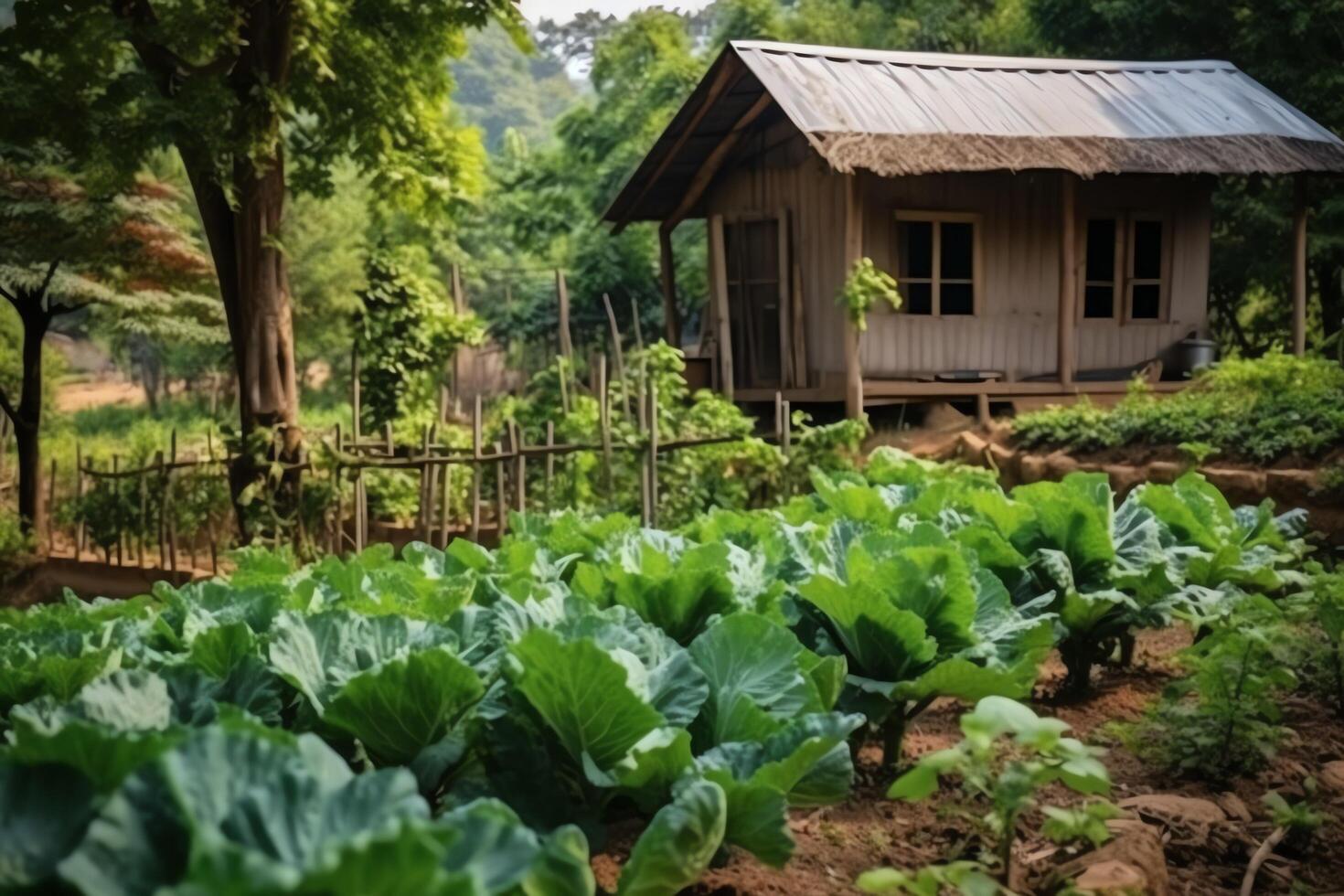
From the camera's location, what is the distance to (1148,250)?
13984mm

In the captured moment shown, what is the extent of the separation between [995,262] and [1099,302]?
152 centimetres

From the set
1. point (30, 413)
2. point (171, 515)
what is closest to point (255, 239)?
point (171, 515)

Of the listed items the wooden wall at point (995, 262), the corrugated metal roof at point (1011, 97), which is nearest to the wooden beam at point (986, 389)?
the wooden wall at point (995, 262)

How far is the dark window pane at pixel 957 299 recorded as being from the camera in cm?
1330

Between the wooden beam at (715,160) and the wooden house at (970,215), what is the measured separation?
4 centimetres

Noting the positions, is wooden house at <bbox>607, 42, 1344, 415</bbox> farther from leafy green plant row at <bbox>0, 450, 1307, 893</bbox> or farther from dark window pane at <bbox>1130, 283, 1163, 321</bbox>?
leafy green plant row at <bbox>0, 450, 1307, 893</bbox>

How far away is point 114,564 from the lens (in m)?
12.1

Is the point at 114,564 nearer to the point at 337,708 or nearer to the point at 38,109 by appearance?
the point at 38,109

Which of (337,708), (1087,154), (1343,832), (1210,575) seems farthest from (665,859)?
(1087,154)

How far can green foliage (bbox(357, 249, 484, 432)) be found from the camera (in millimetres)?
12984

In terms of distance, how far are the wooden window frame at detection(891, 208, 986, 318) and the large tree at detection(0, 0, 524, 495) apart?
5076mm

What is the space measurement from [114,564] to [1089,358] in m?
10.9

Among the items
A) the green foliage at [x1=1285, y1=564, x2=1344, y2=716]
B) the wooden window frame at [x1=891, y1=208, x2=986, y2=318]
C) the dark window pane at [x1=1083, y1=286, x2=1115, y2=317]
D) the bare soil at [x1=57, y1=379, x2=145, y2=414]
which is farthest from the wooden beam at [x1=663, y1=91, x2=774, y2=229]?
the bare soil at [x1=57, y1=379, x2=145, y2=414]

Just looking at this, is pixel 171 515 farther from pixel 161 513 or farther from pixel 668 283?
pixel 668 283
